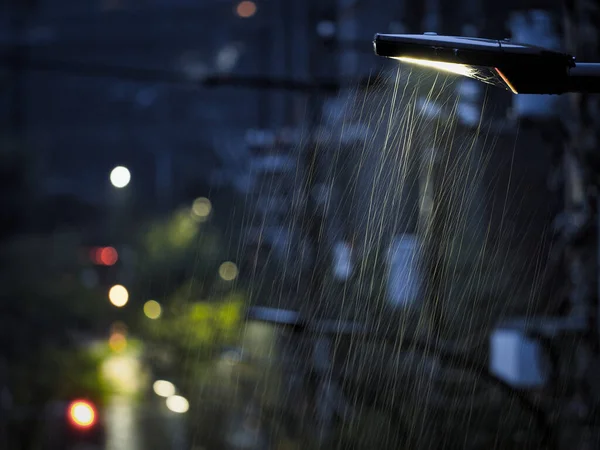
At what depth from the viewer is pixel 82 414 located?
13.9m

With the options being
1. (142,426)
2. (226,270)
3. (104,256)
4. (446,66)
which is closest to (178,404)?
(142,426)

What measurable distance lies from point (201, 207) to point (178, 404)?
2399cm

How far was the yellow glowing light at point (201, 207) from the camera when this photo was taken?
4040cm

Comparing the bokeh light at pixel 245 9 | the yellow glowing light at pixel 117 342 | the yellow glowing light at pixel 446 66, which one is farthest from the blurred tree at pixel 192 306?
the yellow glowing light at pixel 446 66

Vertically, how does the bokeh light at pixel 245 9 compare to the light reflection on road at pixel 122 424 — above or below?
above

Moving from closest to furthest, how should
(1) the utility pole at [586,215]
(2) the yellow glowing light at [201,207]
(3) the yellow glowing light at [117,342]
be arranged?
(1) the utility pole at [586,215]
(3) the yellow glowing light at [117,342]
(2) the yellow glowing light at [201,207]

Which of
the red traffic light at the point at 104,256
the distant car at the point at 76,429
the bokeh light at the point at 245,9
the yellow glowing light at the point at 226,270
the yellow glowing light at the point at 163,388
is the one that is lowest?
the yellow glowing light at the point at 163,388

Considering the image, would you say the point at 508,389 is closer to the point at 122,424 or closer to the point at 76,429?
the point at 76,429

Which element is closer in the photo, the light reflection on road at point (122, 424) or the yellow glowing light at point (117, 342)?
the light reflection on road at point (122, 424)

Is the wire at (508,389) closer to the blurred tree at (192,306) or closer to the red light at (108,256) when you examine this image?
the blurred tree at (192,306)

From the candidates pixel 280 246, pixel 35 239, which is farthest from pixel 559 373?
pixel 35 239

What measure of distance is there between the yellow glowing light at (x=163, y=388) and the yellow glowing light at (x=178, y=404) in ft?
0.63

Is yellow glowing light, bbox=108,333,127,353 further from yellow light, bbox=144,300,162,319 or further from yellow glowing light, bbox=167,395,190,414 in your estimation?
yellow glowing light, bbox=167,395,190,414

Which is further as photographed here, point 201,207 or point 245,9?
point 245,9
